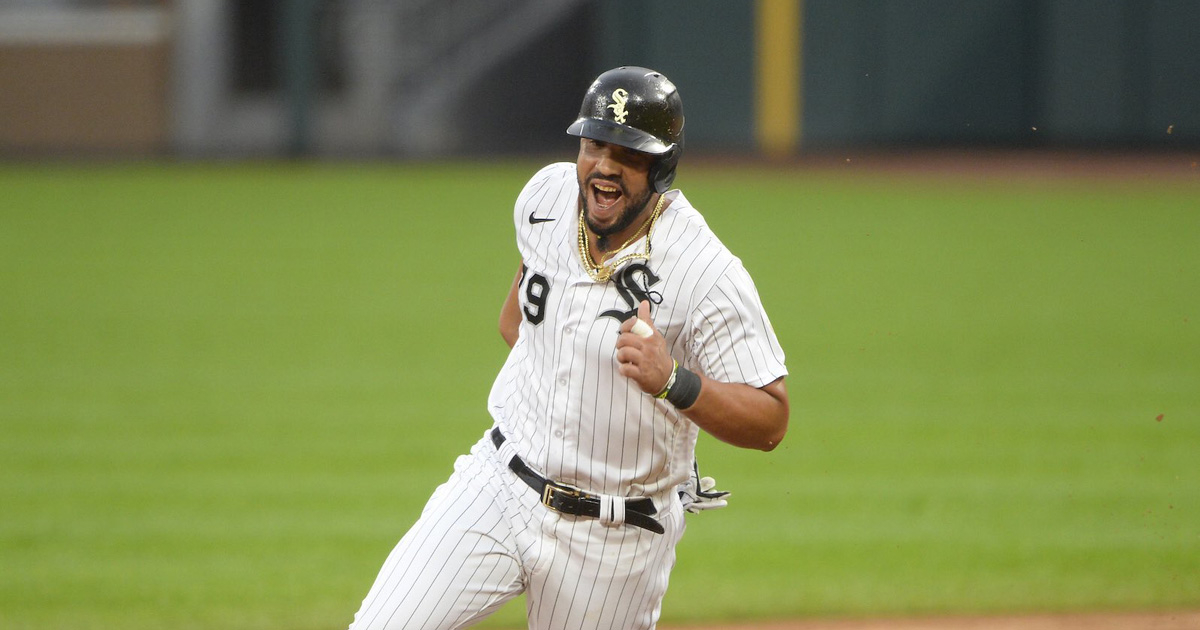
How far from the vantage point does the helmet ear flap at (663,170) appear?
3.29 metres

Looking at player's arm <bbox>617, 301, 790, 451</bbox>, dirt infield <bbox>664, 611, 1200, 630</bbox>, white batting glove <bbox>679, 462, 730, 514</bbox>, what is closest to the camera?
player's arm <bbox>617, 301, 790, 451</bbox>

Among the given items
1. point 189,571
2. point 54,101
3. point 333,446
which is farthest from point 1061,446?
point 54,101

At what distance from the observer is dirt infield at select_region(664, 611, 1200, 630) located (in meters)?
5.17

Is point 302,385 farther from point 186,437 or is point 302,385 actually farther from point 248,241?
point 248,241

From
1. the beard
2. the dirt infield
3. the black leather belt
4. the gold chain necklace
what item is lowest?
the dirt infield

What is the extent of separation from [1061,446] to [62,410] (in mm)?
5699

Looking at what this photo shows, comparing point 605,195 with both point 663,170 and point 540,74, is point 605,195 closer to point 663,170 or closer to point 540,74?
point 663,170

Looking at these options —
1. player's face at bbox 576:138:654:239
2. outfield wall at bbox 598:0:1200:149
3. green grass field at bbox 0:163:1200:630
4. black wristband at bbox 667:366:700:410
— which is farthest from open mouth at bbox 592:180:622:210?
outfield wall at bbox 598:0:1200:149

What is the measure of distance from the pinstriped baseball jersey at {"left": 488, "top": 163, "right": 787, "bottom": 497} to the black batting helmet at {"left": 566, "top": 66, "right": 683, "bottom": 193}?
156 mm

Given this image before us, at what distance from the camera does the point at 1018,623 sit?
206 inches

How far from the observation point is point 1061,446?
7676 mm

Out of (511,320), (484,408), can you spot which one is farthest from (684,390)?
(484,408)

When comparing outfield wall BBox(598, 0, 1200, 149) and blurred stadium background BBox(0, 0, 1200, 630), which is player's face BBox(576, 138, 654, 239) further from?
outfield wall BBox(598, 0, 1200, 149)

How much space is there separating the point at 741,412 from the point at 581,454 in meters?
0.43
